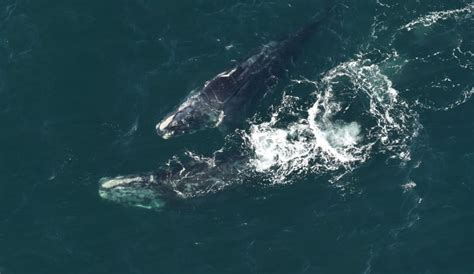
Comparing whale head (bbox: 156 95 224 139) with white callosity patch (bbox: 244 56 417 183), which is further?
whale head (bbox: 156 95 224 139)

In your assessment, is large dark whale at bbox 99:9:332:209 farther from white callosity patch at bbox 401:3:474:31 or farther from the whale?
white callosity patch at bbox 401:3:474:31

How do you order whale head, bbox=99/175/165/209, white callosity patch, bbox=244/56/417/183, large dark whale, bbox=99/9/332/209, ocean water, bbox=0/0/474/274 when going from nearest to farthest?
ocean water, bbox=0/0/474/274
whale head, bbox=99/175/165/209
large dark whale, bbox=99/9/332/209
white callosity patch, bbox=244/56/417/183

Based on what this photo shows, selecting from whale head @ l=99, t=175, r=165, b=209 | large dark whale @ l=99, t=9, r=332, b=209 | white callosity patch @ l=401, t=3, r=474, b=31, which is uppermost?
white callosity patch @ l=401, t=3, r=474, b=31

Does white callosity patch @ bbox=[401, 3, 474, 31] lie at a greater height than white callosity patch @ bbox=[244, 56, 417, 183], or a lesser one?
greater

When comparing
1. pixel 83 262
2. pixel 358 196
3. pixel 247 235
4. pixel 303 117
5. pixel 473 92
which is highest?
pixel 473 92

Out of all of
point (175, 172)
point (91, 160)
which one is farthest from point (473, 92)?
point (91, 160)

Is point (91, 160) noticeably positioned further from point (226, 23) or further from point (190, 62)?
point (226, 23)

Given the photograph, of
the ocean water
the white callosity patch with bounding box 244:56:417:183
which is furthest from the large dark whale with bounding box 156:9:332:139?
the white callosity patch with bounding box 244:56:417:183
